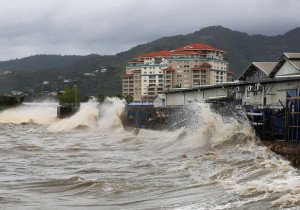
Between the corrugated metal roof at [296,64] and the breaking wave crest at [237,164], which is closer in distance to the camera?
the breaking wave crest at [237,164]

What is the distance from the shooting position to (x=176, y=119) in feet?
140

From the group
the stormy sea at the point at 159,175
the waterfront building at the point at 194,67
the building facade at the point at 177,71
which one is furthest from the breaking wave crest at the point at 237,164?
the waterfront building at the point at 194,67

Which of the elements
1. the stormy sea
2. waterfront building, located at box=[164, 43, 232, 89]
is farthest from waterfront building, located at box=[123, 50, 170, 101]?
the stormy sea

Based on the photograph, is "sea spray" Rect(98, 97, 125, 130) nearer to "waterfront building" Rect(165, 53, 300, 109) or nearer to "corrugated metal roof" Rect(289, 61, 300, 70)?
"waterfront building" Rect(165, 53, 300, 109)

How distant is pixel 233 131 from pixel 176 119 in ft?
43.3

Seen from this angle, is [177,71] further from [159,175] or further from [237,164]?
[159,175]

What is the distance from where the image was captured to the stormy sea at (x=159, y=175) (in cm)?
1323

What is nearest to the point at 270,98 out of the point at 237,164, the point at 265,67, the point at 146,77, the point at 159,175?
the point at 265,67

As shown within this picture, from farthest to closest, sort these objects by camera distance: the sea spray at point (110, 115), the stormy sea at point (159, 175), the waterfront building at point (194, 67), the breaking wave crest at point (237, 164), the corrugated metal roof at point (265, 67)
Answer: the waterfront building at point (194, 67)
the sea spray at point (110, 115)
the corrugated metal roof at point (265, 67)
the stormy sea at point (159, 175)
the breaking wave crest at point (237, 164)

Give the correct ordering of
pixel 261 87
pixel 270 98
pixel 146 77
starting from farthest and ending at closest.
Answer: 1. pixel 146 77
2. pixel 261 87
3. pixel 270 98

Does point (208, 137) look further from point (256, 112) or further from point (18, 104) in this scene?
point (18, 104)

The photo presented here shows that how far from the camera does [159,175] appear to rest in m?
18.7

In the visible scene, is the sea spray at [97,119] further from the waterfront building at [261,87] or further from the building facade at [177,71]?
the building facade at [177,71]

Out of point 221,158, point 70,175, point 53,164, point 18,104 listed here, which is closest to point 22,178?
point 70,175
